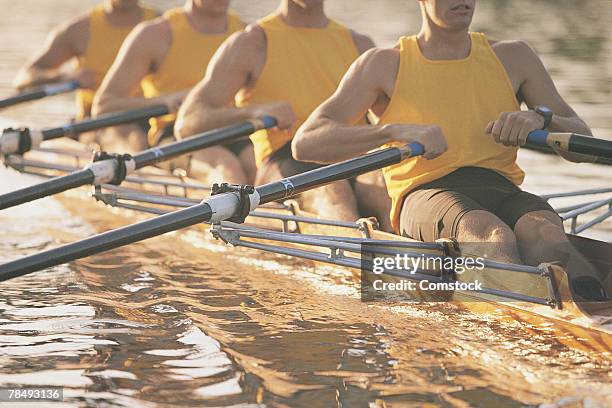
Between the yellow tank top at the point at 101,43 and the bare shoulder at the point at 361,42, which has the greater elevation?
the yellow tank top at the point at 101,43

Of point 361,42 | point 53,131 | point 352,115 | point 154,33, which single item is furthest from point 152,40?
point 352,115

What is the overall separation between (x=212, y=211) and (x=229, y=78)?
2050mm

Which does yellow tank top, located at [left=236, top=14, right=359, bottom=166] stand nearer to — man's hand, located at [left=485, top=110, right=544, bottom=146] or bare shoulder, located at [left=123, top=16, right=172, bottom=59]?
bare shoulder, located at [left=123, top=16, right=172, bottom=59]

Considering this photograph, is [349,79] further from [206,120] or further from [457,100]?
[206,120]

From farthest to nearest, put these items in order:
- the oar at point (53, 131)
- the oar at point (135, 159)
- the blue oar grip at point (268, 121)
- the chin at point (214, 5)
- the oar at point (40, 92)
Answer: the oar at point (40, 92), the chin at point (214, 5), the oar at point (53, 131), the blue oar grip at point (268, 121), the oar at point (135, 159)

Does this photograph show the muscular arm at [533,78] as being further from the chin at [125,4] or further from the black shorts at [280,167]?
the chin at [125,4]

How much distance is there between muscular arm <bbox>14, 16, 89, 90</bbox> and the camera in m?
9.48

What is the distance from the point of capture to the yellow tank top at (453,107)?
5.39 m

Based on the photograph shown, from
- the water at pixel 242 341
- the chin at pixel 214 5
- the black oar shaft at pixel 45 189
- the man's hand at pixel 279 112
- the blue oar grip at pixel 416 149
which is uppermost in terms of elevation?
the chin at pixel 214 5

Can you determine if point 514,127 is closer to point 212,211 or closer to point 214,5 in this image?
point 212,211

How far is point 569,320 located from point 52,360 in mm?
1974

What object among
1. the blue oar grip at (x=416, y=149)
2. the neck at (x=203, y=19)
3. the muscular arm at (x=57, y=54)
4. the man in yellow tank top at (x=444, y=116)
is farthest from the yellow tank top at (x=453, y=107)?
the muscular arm at (x=57, y=54)

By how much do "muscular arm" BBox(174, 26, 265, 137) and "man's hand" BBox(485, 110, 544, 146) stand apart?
1829mm

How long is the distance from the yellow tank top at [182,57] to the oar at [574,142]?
136 inches
